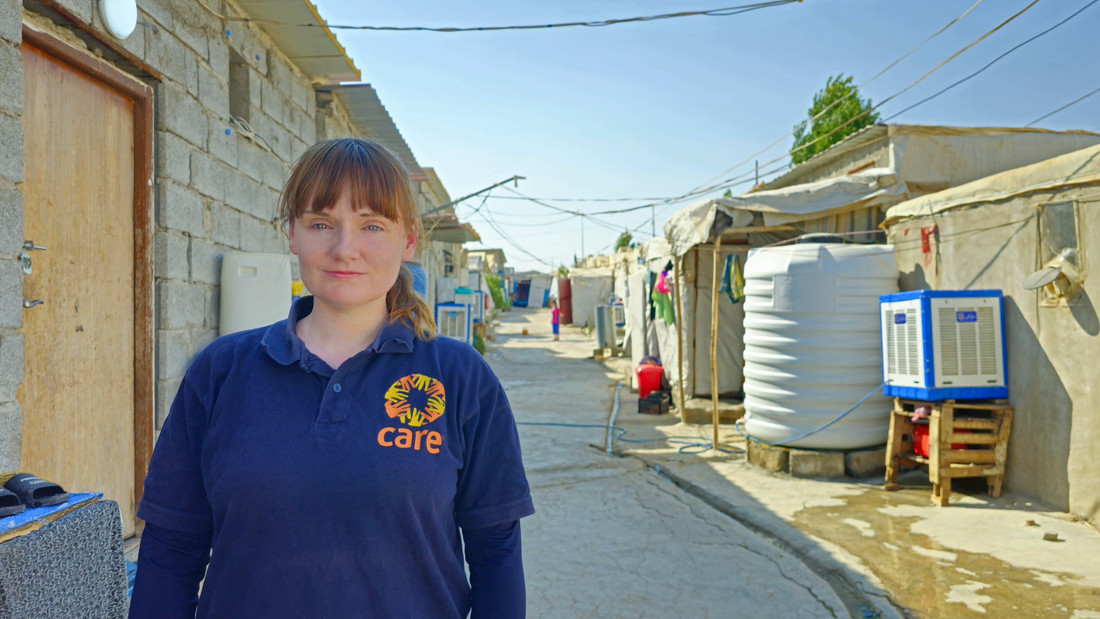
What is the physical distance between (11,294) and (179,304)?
1342 millimetres

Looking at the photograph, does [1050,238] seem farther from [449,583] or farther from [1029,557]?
[449,583]

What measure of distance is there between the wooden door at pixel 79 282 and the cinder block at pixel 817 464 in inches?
183

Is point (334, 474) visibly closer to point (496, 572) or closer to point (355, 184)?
point (496, 572)

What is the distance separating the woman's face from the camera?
4.32 feet

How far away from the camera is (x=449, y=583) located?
4.30ft

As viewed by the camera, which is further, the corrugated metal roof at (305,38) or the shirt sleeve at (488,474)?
the corrugated metal roof at (305,38)

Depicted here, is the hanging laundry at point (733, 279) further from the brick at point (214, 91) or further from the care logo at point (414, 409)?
the care logo at point (414, 409)

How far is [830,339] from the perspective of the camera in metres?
5.58

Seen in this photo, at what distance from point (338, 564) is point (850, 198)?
6420 millimetres

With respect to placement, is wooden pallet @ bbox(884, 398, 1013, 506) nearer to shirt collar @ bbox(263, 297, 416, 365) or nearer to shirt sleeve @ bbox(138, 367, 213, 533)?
shirt collar @ bbox(263, 297, 416, 365)

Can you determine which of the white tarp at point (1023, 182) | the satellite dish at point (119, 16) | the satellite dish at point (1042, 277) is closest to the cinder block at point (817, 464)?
the satellite dish at point (1042, 277)

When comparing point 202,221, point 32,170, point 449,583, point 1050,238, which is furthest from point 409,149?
point 449,583

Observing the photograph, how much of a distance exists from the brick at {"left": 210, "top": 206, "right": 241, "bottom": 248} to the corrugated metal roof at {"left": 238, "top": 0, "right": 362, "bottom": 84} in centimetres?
145

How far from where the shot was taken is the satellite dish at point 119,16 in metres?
3.27
